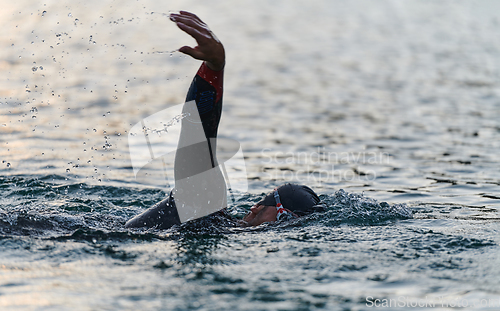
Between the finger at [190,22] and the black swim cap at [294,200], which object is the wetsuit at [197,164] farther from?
the black swim cap at [294,200]

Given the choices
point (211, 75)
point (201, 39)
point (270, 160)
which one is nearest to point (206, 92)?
point (211, 75)

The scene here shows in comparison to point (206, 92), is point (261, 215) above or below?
below

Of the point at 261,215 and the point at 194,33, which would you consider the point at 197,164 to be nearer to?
the point at 261,215

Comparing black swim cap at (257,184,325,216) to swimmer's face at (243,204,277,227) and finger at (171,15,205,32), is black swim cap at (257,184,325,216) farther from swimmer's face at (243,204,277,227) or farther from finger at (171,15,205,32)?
finger at (171,15,205,32)

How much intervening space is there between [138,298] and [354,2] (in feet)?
77.5

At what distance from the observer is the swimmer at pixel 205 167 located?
177 inches

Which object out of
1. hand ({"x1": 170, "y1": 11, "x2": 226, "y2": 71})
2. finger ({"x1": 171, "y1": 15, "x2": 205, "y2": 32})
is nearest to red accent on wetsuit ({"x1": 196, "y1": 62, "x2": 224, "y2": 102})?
hand ({"x1": 170, "y1": 11, "x2": 226, "y2": 71})

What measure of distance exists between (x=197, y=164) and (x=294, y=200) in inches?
43.1

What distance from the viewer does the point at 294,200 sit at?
5.44m

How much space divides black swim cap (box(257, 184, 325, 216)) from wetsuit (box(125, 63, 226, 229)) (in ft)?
1.58

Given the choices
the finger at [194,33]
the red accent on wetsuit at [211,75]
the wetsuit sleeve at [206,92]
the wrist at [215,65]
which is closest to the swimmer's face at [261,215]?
the wetsuit sleeve at [206,92]

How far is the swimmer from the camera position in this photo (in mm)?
4484

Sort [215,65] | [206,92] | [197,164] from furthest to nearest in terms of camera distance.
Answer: [197,164], [206,92], [215,65]

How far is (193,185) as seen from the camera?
5.02m
